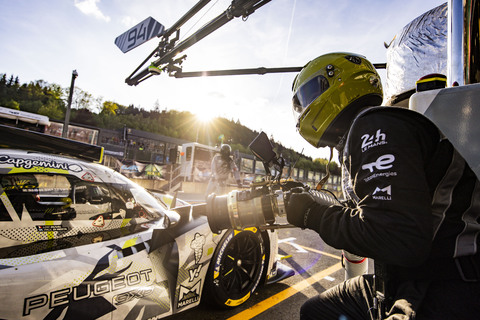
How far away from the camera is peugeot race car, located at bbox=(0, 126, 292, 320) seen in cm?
145

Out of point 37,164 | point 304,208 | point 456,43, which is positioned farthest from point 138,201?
point 456,43

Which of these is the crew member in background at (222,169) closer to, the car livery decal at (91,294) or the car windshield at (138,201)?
the car windshield at (138,201)

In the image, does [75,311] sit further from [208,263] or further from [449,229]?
[449,229]

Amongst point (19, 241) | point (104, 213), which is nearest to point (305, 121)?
point (104, 213)

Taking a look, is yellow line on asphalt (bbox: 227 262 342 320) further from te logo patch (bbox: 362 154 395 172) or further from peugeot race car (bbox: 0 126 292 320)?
te logo patch (bbox: 362 154 395 172)

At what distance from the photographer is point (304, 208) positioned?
1.15 metres

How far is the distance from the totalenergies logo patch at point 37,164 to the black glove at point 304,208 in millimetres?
1664

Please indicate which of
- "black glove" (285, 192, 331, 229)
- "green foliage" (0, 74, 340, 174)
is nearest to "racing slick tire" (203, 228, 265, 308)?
"black glove" (285, 192, 331, 229)

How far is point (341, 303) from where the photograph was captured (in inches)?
54.6

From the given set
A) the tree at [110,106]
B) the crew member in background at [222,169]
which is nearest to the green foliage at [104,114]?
the tree at [110,106]

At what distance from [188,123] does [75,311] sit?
7965cm

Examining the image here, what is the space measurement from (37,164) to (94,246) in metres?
0.70

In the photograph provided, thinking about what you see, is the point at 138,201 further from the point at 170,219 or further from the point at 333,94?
the point at 333,94

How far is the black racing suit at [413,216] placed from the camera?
855 millimetres
